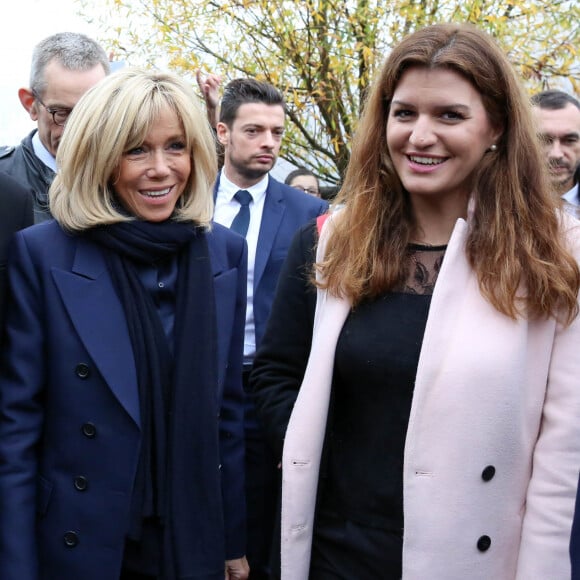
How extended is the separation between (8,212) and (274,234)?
6.79 feet

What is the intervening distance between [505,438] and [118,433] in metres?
1.10

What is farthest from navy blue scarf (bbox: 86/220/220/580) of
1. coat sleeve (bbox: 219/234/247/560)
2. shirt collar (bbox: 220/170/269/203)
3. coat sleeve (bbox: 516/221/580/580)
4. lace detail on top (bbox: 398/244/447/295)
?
shirt collar (bbox: 220/170/269/203)

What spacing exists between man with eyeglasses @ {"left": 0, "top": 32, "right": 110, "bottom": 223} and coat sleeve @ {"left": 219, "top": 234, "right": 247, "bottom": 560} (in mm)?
1159

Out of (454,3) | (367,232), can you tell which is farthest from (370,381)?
(454,3)

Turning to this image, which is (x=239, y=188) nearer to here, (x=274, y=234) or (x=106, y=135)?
(x=274, y=234)

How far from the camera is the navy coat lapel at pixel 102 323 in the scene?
2764 millimetres

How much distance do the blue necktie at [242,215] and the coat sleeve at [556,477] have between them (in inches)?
99.1

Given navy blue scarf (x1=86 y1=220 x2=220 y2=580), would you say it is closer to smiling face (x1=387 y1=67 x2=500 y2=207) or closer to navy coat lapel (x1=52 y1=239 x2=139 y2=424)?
navy coat lapel (x1=52 y1=239 x2=139 y2=424)

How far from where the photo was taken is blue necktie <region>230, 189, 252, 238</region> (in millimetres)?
4785

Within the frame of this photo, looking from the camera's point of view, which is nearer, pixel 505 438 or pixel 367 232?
pixel 505 438

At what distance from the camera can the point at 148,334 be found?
2.84 meters

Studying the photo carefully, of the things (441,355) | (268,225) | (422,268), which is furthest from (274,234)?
(441,355)

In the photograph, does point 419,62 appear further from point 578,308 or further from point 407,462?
point 407,462

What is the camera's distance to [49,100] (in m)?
4.05
